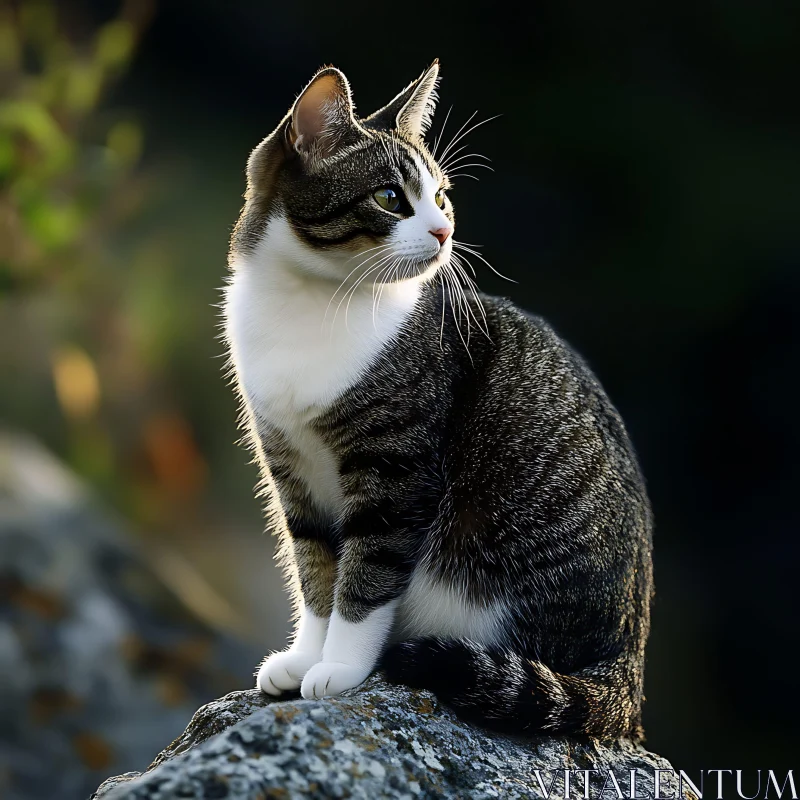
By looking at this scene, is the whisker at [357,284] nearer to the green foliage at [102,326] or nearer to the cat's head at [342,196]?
the cat's head at [342,196]

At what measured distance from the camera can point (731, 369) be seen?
283 inches

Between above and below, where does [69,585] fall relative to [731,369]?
below

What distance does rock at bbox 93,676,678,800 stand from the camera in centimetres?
204

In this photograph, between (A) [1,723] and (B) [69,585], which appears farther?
(B) [69,585]

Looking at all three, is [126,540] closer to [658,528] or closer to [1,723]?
[1,723]

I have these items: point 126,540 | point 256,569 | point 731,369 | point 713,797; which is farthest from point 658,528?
point 713,797

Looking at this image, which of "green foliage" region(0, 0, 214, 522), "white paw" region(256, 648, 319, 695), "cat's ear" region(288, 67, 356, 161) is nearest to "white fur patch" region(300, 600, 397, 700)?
"white paw" region(256, 648, 319, 695)

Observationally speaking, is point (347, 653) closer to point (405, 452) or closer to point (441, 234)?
point (405, 452)

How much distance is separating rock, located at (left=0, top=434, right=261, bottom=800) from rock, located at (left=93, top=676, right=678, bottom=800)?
1.80 meters

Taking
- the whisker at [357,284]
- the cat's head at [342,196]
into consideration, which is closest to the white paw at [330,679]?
the whisker at [357,284]

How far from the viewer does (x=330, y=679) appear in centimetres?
271

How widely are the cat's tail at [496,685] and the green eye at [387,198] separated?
122cm

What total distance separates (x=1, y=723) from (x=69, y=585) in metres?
0.70

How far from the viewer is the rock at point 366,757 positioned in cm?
204
